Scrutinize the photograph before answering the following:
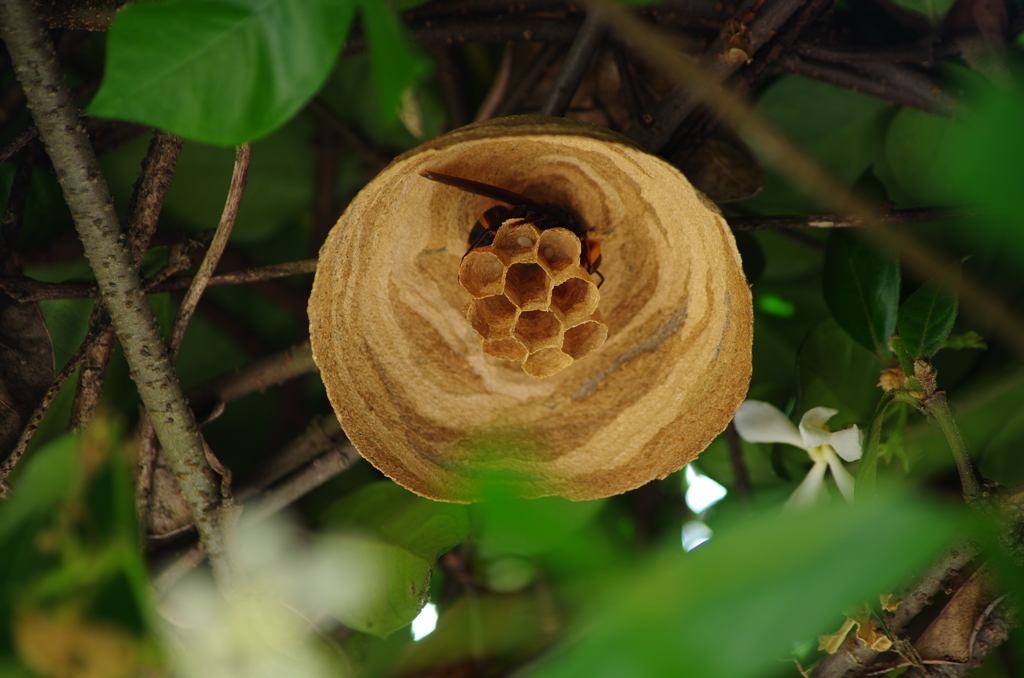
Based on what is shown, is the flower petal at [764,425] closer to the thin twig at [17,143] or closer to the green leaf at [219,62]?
the green leaf at [219,62]

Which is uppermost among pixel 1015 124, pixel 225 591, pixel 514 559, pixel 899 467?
pixel 1015 124

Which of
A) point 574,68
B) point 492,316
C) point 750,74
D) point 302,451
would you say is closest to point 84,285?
point 302,451

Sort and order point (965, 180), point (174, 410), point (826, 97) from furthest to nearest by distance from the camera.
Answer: point (826, 97), point (174, 410), point (965, 180)

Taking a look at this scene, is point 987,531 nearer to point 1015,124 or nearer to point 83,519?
point 1015,124

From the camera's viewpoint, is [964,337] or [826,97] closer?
[964,337]

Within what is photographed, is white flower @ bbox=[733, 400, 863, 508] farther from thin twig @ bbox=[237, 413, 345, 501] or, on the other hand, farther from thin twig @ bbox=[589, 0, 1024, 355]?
thin twig @ bbox=[237, 413, 345, 501]

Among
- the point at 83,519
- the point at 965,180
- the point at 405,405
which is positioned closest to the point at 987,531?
the point at 965,180

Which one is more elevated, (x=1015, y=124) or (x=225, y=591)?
(x=1015, y=124)

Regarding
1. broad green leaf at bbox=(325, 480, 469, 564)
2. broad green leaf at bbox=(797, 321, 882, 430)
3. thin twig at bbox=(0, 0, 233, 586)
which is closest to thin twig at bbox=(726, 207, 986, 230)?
broad green leaf at bbox=(797, 321, 882, 430)
